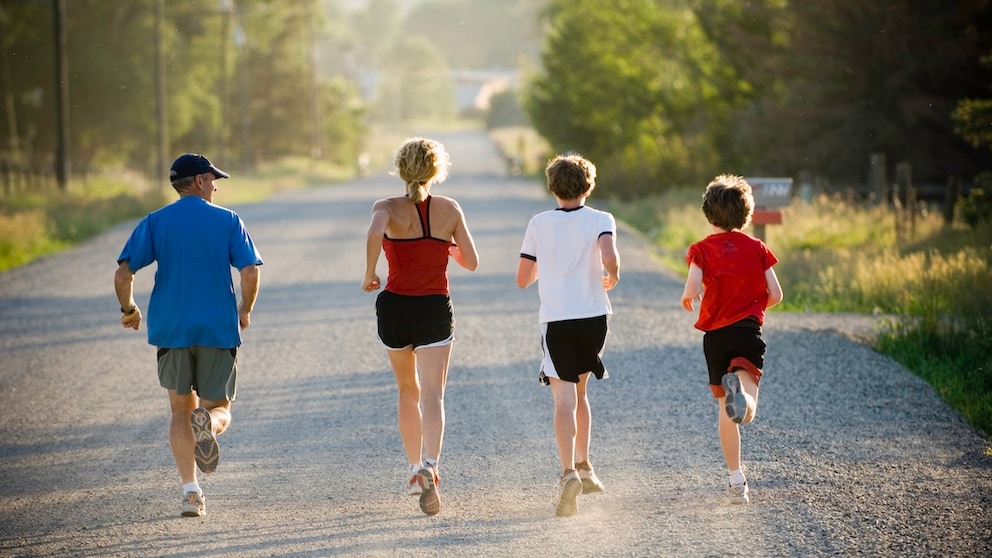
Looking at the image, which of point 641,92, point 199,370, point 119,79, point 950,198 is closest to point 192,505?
point 199,370

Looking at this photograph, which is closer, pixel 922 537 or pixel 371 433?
pixel 922 537

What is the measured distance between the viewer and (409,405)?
253 inches

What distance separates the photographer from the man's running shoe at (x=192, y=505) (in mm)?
6078

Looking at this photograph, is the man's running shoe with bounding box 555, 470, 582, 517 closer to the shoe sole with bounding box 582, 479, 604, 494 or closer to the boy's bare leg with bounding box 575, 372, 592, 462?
the shoe sole with bounding box 582, 479, 604, 494

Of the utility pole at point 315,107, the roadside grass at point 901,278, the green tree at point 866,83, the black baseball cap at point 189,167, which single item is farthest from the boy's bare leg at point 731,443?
the utility pole at point 315,107

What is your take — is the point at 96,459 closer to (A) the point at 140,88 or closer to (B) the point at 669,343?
(B) the point at 669,343

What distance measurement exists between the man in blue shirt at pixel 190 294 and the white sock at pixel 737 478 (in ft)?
8.68

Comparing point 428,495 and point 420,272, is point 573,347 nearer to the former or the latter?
point 420,272

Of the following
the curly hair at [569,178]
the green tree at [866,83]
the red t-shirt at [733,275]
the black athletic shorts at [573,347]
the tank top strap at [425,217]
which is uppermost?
the green tree at [866,83]

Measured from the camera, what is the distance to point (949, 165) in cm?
2597

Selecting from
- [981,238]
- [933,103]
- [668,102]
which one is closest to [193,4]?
[668,102]

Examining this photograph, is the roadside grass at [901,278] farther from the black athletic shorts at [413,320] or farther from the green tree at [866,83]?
the black athletic shorts at [413,320]

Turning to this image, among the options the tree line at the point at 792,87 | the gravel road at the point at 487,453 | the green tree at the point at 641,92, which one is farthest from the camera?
the green tree at the point at 641,92

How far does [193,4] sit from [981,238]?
140 feet
